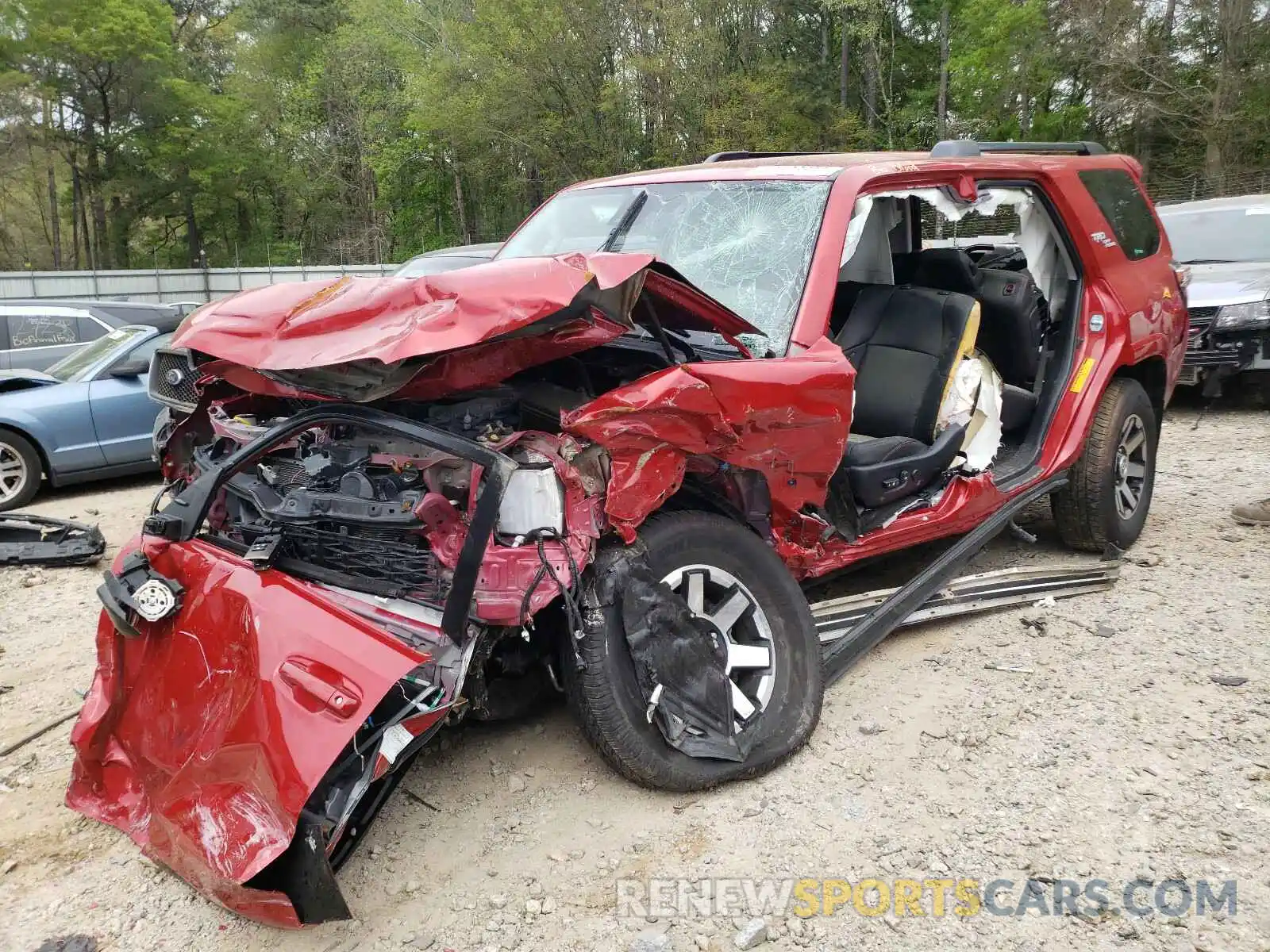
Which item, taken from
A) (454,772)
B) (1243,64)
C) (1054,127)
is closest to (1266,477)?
(454,772)

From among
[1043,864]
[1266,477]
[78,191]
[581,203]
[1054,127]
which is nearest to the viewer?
[1043,864]

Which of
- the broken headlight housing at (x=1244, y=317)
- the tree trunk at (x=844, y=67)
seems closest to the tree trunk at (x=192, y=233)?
the tree trunk at (x=844, y=67)

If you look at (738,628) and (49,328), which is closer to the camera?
(738,628)

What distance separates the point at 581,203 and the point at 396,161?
34535mm

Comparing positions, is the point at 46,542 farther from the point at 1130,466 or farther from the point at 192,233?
the point at 192,233

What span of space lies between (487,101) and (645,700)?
3073cm

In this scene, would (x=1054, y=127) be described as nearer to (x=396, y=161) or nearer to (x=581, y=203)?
(x=396, y=161)

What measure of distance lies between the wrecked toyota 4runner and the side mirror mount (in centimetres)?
424

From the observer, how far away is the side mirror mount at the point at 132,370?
7.25 m

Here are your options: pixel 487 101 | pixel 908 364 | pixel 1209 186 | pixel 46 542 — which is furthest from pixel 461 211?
pixel 908 364

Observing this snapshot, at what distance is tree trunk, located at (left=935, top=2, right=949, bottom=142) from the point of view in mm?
28406

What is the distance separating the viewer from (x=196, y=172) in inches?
1475

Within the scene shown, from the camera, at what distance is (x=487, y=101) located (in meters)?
30.2

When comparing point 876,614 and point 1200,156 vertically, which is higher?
point 1200,156
